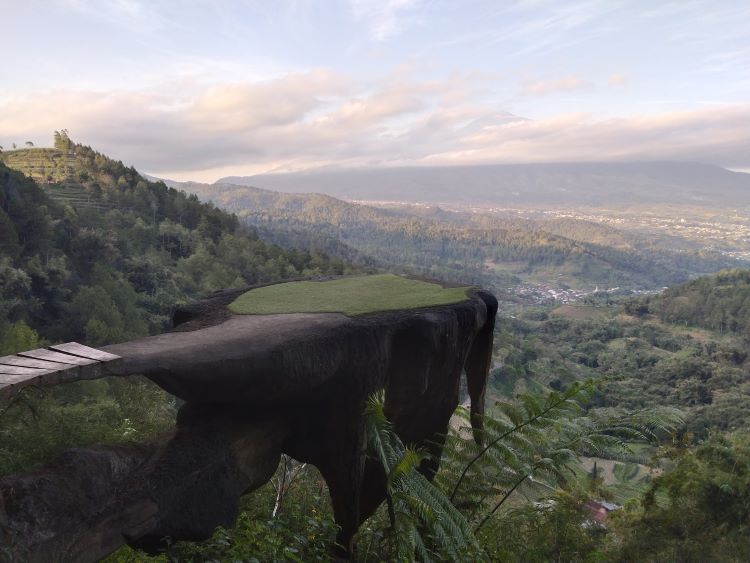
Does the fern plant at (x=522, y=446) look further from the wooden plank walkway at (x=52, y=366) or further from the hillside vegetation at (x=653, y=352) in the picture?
the hillside vegetation at (x=653, y=352)

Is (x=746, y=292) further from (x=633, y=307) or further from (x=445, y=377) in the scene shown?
(x=445, y=377)

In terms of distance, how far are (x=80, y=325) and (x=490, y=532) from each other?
29007 mm

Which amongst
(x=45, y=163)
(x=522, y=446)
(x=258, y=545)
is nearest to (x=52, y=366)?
(x=258, y=545)

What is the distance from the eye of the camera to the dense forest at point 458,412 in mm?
7277

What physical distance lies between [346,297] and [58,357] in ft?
13.4

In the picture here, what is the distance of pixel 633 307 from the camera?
324 ft

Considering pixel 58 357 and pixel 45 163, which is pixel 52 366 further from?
pixel 45 163

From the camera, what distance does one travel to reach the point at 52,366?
4.33 metres

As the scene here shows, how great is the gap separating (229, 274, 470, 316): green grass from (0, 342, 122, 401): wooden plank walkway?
8.23 ft

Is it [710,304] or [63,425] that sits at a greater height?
[63,425]

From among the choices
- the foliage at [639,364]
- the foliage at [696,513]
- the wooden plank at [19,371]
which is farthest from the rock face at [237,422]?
the foliage at [639,364]

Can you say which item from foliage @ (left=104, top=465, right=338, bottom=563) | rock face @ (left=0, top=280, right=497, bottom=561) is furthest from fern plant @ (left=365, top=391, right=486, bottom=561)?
foliage @ (left=104, top=465, right=338, bottom=563)

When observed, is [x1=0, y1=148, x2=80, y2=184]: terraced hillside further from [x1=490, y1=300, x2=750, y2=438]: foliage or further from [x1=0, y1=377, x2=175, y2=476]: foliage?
[x1=490, y1=300, x2=750, y2=438]: foliage

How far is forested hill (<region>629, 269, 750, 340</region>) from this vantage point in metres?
86.8
